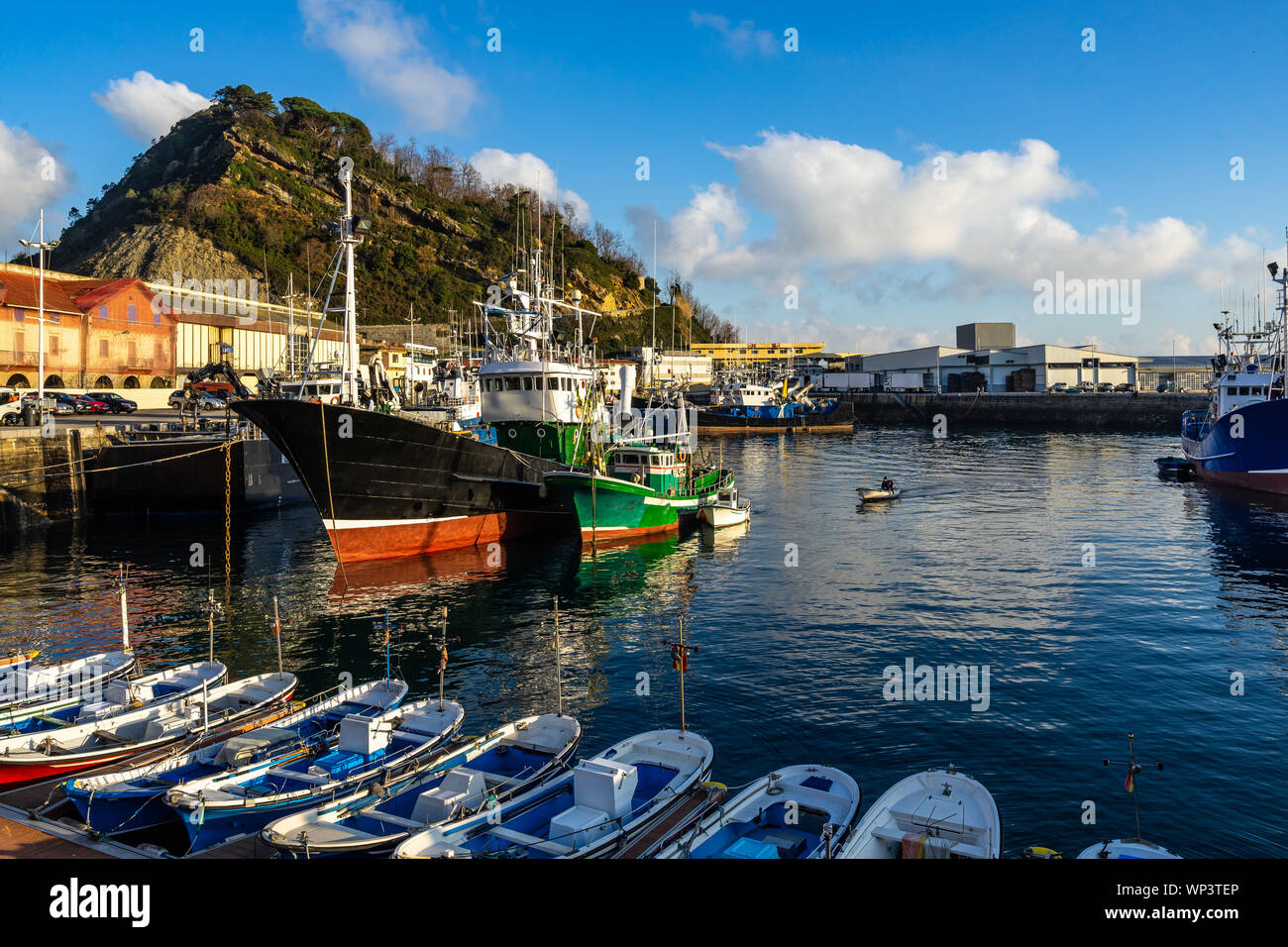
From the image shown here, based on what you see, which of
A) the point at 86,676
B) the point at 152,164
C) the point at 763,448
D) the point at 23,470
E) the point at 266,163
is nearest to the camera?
the point at 86,676

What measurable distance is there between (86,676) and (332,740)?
8.25 metres

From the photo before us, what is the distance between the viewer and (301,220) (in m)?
130

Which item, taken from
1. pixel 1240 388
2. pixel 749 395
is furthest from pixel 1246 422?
pixel 749 395

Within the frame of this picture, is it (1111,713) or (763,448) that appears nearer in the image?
(1111,713)

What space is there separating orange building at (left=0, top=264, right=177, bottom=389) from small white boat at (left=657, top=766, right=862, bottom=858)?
71.0 metres

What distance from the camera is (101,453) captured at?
47844 mm

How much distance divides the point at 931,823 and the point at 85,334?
77835 millimetres

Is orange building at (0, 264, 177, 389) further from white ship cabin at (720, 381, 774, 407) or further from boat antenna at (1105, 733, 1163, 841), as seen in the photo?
white ship cabin at (720, 381, 774, 407)

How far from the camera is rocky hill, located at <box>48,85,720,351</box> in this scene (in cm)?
11744

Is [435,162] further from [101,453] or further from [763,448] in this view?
[101,453]

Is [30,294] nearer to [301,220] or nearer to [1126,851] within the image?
[301,220]

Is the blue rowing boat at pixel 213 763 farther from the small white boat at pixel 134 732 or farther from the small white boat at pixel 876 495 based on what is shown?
the small white boat at pixel 876 495
